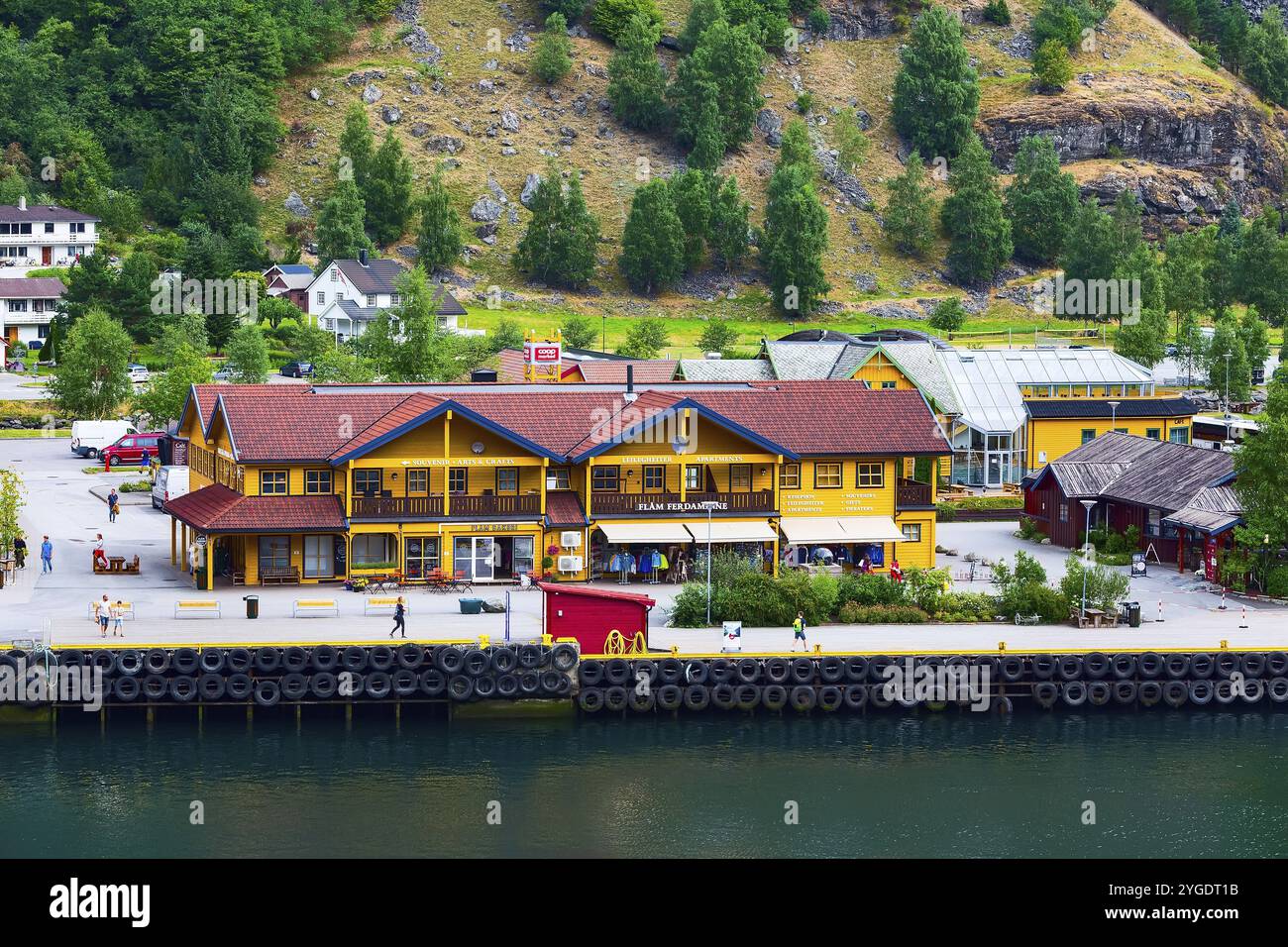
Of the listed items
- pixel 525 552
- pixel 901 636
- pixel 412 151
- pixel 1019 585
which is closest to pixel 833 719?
pixel 901 636

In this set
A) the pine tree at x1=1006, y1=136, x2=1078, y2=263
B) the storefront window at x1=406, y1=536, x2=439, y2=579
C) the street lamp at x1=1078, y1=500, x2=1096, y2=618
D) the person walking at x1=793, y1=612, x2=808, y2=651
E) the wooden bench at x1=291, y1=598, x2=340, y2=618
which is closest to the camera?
the person walking at x1=793, y1=612, x2=808, y2=651

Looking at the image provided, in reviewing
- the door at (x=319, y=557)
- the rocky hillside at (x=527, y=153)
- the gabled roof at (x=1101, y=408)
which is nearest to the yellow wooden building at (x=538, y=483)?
the door at (x=319, y=557)

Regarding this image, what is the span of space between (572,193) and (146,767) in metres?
116

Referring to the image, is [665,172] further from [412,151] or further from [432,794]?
[432,794]

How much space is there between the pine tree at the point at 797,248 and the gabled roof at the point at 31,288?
56753 millimetres

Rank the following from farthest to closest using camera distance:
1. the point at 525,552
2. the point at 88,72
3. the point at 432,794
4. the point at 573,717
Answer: the point at 88,72
the point at 525,552
the point at 573,717
the point at 432,794

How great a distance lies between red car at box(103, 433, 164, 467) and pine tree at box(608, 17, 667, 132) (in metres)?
95.2

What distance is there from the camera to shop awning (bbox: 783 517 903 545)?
71.2 meters

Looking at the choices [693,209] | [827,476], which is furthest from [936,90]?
[827,476]

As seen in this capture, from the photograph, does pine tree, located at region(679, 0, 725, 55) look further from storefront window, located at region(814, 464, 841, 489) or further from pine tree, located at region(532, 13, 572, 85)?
storefront window, located at region(814, 464, 841, 489)

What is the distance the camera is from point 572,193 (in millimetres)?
164750

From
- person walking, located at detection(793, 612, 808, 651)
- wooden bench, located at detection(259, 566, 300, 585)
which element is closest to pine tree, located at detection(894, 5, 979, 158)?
wooden bench, located at detection(259, 566, 300, 585)

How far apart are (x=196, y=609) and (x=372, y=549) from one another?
8.05m

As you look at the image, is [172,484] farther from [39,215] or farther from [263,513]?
[39,215]
